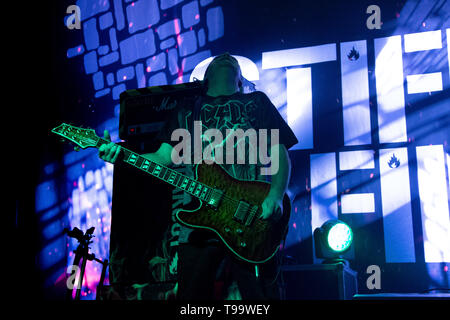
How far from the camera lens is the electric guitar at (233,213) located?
2.14m

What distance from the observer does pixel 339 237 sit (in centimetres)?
272

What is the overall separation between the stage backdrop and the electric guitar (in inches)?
13.3

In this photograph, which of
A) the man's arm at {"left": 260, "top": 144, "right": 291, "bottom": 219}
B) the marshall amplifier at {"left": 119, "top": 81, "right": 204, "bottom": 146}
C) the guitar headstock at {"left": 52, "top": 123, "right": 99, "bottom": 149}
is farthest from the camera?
the marshall amplifier at {"left": 119, "top": 81, "right": 204, "bottom": 146}

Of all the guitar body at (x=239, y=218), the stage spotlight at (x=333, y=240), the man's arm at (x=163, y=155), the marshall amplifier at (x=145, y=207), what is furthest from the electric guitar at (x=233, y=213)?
the stage spotlight at (x=333, y=240)

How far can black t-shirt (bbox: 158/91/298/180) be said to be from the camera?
229 cm

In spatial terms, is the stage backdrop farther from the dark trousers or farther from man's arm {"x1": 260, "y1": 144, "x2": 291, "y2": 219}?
the dark trousers

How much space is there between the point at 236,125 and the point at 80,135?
0.75 m

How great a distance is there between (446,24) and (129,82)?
2286mm

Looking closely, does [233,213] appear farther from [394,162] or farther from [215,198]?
[394,162]

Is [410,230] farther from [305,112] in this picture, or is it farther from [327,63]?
[327,63]

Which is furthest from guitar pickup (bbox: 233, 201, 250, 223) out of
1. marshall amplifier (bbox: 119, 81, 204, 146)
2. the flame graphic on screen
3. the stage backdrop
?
the flame graphic on screen

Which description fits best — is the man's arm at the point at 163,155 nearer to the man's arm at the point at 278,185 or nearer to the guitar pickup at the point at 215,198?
the guitar pickup at the point at 215,198

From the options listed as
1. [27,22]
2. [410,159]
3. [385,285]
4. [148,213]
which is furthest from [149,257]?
[27,22]

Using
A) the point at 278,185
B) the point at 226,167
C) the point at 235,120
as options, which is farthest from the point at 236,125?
the point at 278,185
